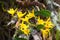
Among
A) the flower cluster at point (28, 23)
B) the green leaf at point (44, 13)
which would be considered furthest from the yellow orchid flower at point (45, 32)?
the green leaf at point (44, 13)

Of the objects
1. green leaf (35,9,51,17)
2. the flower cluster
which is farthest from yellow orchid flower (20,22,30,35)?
green leaf (35,9,51,17)

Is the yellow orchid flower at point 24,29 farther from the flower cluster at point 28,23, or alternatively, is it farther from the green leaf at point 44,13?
the green leaf at point 44,13

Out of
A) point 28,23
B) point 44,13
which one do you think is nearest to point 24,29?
point 28,23

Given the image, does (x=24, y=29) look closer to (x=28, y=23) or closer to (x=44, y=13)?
(x=28, y=23)

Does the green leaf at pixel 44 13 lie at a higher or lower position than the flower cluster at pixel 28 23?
higher

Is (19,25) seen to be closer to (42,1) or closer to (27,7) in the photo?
(27,7)

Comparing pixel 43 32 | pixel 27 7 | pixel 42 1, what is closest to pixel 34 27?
pixel 43 32

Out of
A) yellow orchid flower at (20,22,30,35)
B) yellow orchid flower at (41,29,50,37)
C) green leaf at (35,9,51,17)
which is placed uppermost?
green leaf at (35,9,51,17)

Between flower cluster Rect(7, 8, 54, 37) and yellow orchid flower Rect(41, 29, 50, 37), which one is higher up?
flower cluster Rect(7, 8, 54, 37)

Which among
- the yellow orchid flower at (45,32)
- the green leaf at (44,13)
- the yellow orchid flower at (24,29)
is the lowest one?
the yellow orchid flower at (45,32)

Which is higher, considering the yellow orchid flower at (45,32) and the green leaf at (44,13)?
the green leaf at (44,13)

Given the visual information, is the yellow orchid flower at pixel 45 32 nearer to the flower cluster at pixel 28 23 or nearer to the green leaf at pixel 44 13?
the flower cluster at pixel 28 23

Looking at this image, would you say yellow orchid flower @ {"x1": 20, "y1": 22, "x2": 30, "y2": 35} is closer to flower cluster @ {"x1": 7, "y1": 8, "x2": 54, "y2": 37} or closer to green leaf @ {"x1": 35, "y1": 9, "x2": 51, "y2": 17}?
flower cluster @ {"x1": 7, "y1": 8, "x2": 54, "y2": 37}
